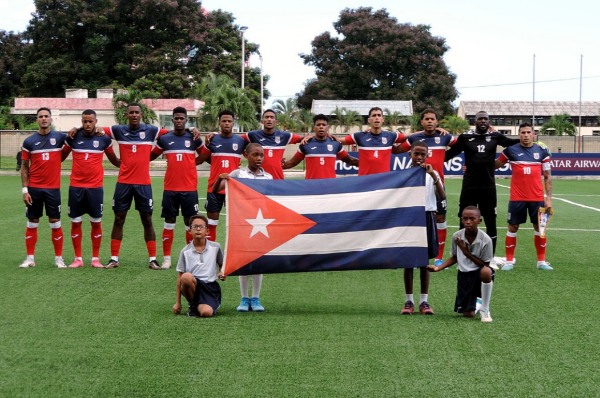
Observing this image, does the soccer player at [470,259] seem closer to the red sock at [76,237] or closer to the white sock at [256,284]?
the white sock at [256,284]

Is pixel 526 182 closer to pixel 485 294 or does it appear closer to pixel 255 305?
pixel 485 294

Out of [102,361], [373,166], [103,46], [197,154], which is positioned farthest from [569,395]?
[103,46]

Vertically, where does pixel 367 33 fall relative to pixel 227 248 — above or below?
above

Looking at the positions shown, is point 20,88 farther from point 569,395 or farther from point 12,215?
point 569,395

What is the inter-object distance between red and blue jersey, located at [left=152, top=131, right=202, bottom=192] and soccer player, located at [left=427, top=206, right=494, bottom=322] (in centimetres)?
419

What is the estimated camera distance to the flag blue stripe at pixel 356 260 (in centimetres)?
792

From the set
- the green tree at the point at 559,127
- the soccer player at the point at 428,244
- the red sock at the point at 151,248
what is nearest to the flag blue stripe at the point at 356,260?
the soccer player at the point at 428,244

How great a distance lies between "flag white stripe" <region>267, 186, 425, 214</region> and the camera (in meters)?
8.06

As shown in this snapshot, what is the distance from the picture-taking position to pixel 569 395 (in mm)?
5340

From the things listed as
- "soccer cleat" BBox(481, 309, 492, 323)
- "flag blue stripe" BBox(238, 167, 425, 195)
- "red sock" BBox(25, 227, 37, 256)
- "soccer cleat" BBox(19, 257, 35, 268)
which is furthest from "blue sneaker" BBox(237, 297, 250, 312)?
"red sock" BBox(25, 227, 37, 256)

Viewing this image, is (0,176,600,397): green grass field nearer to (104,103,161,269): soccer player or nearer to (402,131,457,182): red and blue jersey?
(104,103,161,269): soccer player

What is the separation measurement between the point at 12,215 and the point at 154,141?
838 cm

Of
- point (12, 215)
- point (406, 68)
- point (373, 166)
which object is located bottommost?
point (12, 215)

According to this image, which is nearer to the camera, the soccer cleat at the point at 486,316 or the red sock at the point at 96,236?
the soccer cleat at the point at 486,316
